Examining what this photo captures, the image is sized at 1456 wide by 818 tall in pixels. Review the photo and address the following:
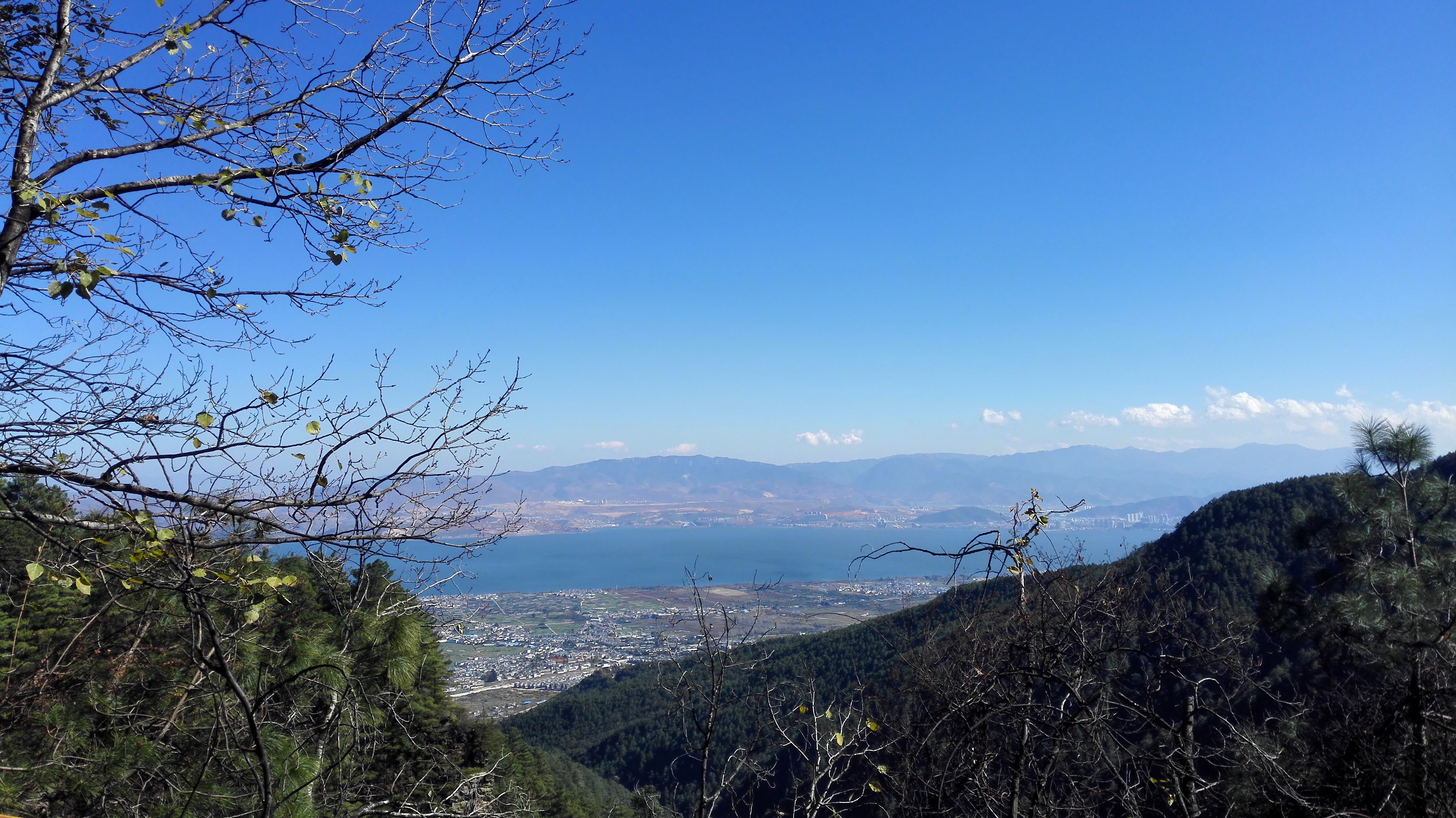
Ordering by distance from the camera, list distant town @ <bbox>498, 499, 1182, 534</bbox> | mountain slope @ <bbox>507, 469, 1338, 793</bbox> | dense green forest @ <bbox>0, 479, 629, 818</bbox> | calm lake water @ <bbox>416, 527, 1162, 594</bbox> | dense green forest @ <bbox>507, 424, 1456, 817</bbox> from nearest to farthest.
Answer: dense green forest @ <bbox>0, 479, 629, 818</bbox> → dense green forest @ <bbox>507, 424, 1456, 817</bbox> → mountain slope @ <bbox>507, 469, 1338, 793</bbox> → calm lake water @ <bbox>416, 527, 1162, 594</bbox> → distant town @ <bbox>498, 499, 1182, 534</bbox>

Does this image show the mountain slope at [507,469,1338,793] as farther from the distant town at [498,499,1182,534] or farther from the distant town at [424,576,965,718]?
the distant town at [498,499,1182,534]

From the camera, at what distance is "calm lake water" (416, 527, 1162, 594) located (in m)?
60.8

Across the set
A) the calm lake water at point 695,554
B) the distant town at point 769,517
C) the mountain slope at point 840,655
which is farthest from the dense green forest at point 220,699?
the distant town at point 769,517

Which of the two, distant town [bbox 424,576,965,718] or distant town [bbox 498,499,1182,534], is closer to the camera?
distant town [bbox 424,576,965,718]

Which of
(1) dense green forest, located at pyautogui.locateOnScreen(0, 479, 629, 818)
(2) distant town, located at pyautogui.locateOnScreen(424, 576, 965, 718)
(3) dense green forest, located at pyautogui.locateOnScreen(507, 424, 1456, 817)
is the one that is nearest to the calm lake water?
(2) distant town, located at pyautogui.locateOnScreen(424, 576, 965, 718)

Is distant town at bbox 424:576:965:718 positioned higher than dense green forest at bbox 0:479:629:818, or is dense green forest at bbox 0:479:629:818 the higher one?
dense green forest at bbox 0:479:629:818

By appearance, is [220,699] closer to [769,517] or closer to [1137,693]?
[1137,693]

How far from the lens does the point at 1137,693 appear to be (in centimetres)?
329

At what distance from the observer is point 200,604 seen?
163cm

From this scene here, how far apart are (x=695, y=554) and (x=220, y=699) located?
2652 inches

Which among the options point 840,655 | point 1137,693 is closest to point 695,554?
point 840,655

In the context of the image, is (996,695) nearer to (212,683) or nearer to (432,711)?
(212,683)

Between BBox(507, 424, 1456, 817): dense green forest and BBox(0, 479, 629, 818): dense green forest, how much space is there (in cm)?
132

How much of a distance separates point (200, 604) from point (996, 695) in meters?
2.51
